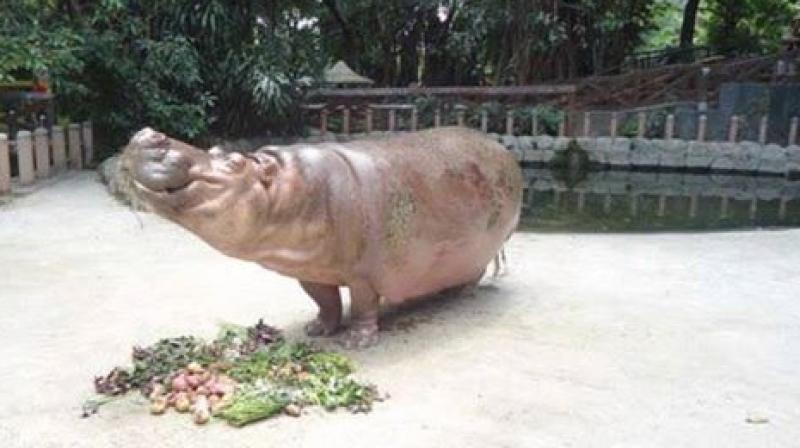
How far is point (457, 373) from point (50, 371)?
6.42 feet

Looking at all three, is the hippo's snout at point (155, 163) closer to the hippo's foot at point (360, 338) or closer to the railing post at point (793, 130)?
the hippo's foot at point (360, 338)

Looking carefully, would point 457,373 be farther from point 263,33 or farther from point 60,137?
point 263,33

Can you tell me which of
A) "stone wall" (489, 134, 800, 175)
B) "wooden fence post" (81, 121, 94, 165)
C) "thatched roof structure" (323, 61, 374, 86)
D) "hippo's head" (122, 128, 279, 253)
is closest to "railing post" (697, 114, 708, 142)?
"stone wall" (489, 134, 800, 175)

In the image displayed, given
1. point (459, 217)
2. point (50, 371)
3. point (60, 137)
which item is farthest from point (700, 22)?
point (50, 371)

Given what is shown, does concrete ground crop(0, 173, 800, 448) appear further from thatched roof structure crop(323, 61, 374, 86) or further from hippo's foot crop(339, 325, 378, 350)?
thatched roof structure crop(323, 61, 374, 86)

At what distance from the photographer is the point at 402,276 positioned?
429 centimetres

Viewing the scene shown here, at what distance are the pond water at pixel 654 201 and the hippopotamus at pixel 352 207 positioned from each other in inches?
169

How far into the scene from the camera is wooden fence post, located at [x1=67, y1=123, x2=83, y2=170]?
11.1 metres

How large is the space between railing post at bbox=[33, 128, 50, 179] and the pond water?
5.93m

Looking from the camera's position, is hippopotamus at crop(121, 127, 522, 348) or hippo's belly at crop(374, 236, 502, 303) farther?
hippo's belly at crop(374, 236, 502, 303)

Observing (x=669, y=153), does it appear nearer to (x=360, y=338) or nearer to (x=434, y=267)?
(x=434, y=267)

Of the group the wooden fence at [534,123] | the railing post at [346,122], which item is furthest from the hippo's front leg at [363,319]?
the railing post at [346,122]

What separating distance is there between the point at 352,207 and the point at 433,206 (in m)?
0.60

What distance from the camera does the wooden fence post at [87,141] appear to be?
11.5 m
